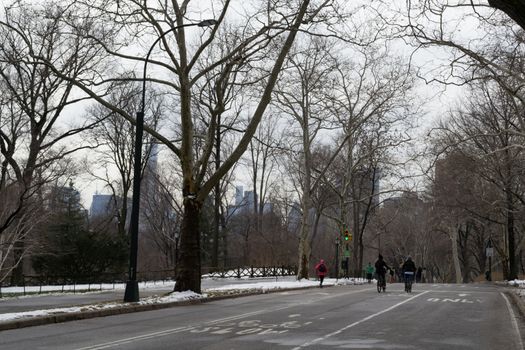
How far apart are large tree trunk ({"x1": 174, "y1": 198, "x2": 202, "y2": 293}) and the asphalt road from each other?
3.64m

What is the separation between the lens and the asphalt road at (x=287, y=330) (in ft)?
33.4

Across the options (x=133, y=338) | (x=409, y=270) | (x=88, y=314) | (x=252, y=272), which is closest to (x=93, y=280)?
(x=252, y=272)

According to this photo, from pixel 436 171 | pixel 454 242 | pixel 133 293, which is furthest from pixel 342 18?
pixel 454 242

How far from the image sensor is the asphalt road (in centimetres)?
1019

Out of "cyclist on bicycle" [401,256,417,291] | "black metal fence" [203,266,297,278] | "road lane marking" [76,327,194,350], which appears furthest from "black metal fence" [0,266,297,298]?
"road lane marking" [76,327,194,350]

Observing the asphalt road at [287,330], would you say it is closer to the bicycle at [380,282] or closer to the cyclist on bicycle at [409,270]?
the cyclist on bicycle at [409,270]

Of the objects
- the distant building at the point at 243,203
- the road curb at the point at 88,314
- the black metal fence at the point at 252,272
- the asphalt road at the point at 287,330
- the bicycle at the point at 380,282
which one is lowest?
the asphalt road at the point at 287,330

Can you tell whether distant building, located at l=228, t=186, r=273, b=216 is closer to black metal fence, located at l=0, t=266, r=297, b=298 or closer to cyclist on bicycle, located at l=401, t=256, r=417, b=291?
black metal fence, located at l=0, t=266, r=297, b=298

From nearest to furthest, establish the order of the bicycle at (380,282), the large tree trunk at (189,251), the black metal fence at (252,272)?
the large tree trunk at (189,251), the bicycle at (380,282), the black metal fence at (252,272)

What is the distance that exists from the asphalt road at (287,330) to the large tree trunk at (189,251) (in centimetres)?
364

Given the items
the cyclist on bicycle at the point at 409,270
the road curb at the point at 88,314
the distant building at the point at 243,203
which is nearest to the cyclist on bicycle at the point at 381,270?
the cyclist on bicycle at the point at 409,270

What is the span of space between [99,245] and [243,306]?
78.2 ft

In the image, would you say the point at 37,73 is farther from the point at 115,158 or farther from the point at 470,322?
the point at 470,322

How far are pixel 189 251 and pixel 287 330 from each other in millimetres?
10391
